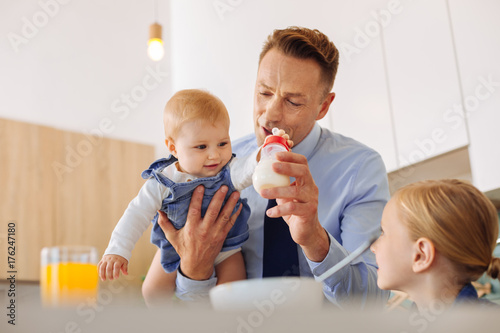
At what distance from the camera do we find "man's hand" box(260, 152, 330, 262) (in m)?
0.96

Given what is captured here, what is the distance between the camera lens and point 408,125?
2768 mm

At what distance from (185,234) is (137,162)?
310 cm

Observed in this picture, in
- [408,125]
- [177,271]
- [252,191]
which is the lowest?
[177,271]

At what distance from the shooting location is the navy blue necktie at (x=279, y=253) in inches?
52.0

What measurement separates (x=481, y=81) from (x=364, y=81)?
776 millimetres

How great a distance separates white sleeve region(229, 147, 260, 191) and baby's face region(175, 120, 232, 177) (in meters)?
0.04

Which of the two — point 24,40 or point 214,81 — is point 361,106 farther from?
point 24,40

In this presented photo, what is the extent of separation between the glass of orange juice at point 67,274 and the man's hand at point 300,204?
0.62 metres

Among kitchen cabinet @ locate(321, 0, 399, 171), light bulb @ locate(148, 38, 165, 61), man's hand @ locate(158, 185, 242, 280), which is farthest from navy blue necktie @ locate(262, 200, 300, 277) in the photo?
light bulb @ locate(148, 38, 165, 61)

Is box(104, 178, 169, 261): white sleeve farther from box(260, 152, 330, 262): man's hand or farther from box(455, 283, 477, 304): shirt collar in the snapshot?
box(455, 283, 477, 304): shirt collar

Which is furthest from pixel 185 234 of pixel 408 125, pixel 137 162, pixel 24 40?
pixel 24 40

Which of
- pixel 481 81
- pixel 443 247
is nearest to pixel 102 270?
pixel 443 247

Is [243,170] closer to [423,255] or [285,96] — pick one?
[285,96]

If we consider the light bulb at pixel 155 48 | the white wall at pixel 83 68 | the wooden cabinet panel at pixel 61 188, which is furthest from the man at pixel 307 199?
the white wall at pixel 83 68
